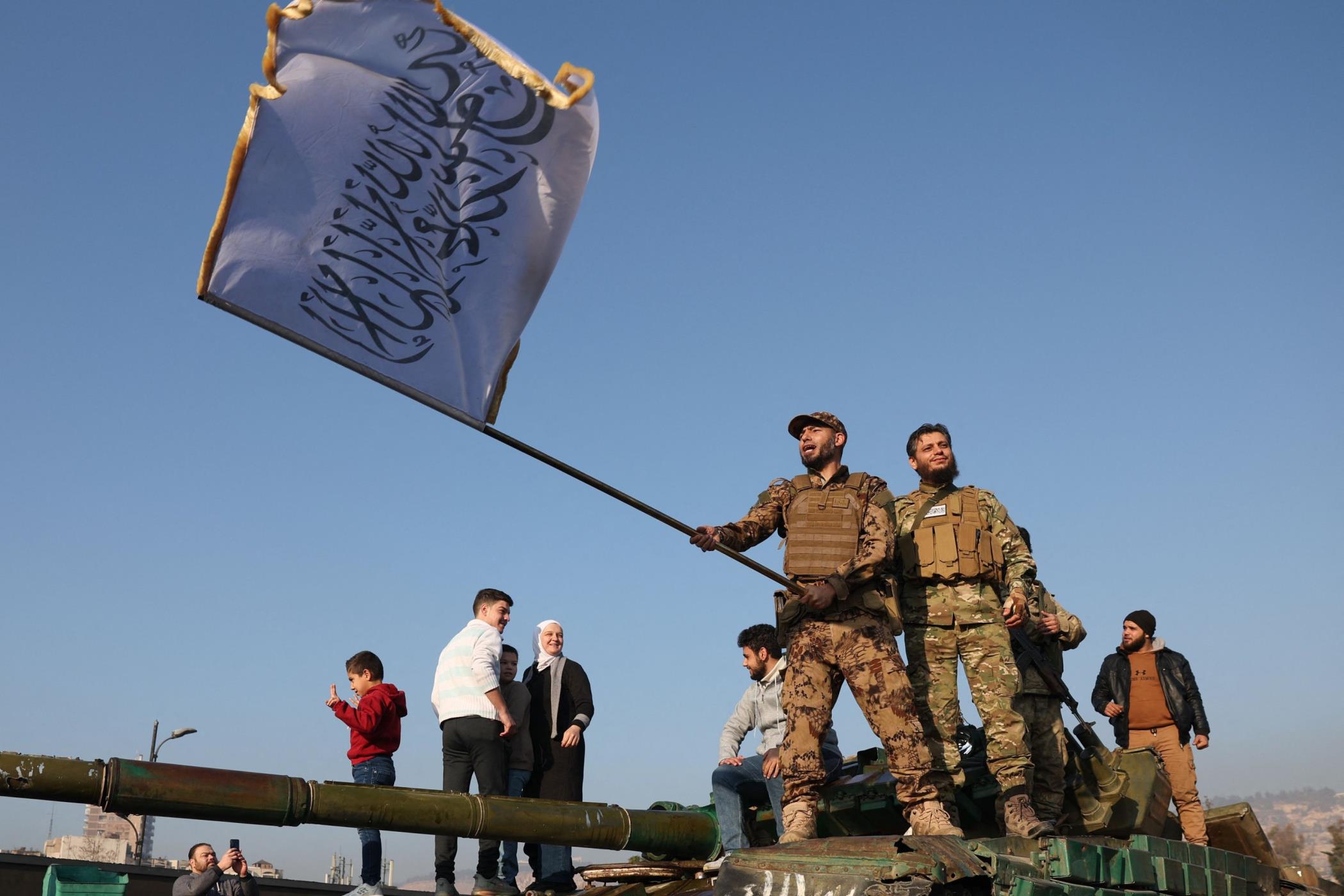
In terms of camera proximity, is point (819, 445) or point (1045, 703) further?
point (1045, 703)

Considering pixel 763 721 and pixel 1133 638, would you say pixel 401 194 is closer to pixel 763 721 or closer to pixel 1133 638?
pixel 763 721

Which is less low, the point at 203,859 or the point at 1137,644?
the point at 1137,644

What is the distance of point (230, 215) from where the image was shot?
6973 mm

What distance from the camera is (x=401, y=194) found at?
7.82 m

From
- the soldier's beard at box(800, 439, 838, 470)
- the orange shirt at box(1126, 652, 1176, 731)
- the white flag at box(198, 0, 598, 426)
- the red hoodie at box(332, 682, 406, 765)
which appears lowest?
the red hoodie at box(332, 682, 406, 765)

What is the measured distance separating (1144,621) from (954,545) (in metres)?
4.12

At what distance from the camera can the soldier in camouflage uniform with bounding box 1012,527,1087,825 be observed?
8.32 metres

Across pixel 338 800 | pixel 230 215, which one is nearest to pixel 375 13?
pixel 230 215

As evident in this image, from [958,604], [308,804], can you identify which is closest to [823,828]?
[958,604]

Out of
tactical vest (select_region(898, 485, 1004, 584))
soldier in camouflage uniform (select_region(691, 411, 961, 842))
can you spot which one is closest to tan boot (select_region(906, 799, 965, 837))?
soldier in camouflage uniform (select_region(691, 411, 961, 842))

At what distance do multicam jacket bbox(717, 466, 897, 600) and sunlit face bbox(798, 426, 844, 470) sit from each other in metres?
0.09

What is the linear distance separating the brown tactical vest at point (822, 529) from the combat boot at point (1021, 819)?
1.57 metres

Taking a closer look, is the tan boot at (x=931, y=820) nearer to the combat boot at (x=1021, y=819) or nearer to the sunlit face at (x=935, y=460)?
the combat boot at (x=1021, y=819)

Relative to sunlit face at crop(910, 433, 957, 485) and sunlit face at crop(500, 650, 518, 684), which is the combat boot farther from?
sunlit face at crop(500, 650, 518, 684)
